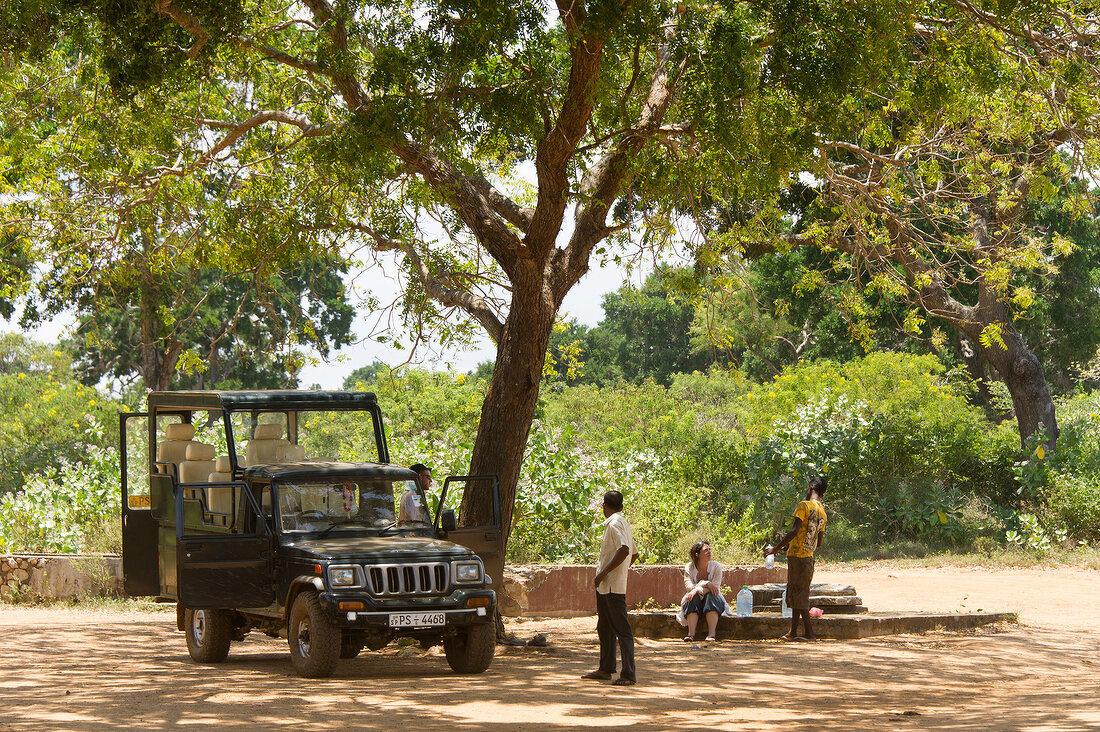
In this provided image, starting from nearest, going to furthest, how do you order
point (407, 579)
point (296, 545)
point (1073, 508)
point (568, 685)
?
point (568, 685), point (407, 579), point (296, 545), point (1073, 508)

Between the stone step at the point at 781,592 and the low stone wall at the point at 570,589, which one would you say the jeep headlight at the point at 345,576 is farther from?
the stone step at the point at 781,592

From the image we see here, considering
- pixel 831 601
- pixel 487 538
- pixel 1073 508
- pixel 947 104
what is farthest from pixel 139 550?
pixel 1073 508

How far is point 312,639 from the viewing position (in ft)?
31.7

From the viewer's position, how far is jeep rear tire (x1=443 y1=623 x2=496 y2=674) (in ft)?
33.1

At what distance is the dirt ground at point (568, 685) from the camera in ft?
25.7

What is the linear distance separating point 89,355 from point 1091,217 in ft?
119

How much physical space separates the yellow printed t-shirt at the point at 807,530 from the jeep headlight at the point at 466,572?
3.77 meters

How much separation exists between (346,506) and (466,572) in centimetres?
150

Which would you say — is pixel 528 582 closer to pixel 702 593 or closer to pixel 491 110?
pixel 702 593

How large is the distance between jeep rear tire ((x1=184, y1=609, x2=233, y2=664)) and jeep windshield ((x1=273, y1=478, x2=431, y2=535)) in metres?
1.21

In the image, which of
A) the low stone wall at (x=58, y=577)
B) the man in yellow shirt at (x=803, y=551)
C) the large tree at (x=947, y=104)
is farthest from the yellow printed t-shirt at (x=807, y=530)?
the low stone wall at (x=58, y=577)

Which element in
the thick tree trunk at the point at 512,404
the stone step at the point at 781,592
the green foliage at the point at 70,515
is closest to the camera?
the thick tree trunk at the point at 512,404

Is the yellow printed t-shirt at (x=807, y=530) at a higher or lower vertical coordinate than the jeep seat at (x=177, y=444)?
lower

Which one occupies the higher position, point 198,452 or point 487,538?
point 198,452
